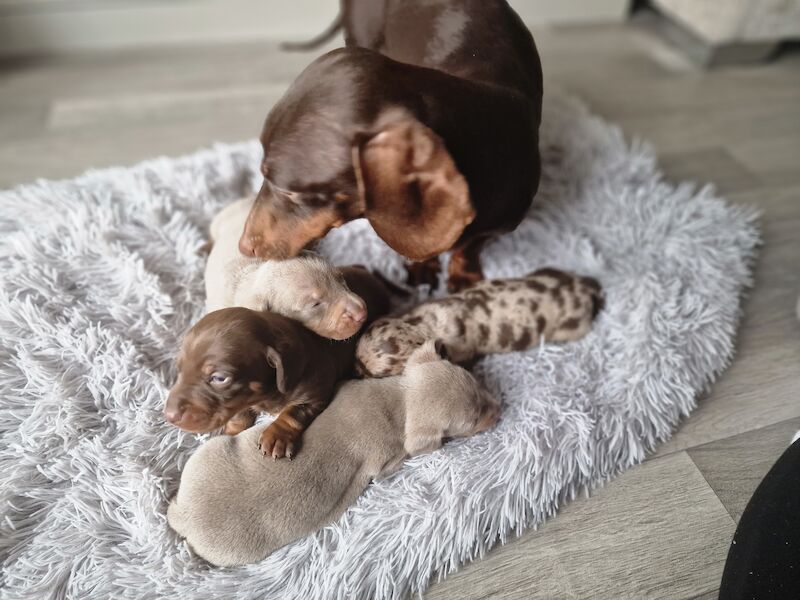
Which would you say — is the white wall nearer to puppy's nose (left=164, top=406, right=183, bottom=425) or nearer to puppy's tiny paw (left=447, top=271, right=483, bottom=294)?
puppy's tiny paw (left=447, top=271, right=483, bottom=294)

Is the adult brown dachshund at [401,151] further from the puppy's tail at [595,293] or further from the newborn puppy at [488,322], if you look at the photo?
the puppy's tail at [595,293]

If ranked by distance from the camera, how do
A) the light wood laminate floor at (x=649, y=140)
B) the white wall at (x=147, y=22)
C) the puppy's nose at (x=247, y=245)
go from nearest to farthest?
the light wood laminate floor at (x=649, y=140) < the puppy's nose at (x=247, y=245) < the white wall at (x=147, y=22)

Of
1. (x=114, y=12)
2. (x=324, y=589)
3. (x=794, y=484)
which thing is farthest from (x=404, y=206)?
(x=114, y=12)

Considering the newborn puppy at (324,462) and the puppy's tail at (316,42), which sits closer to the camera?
the newborn puppy at (324,462)

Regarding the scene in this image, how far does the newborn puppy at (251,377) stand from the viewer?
47.9 inches

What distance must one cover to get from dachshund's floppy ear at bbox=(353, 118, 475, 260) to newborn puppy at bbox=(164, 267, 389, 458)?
0.31 metres

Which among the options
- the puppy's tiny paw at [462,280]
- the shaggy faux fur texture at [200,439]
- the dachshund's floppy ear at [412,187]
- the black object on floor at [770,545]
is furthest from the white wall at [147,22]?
the black object on floor at [770,545]

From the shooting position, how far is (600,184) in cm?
216

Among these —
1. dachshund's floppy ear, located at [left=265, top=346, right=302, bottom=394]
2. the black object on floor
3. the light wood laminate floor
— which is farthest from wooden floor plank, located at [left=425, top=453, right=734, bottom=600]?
dachshund's floppy ear, located at [left=265, top=346, right=302, bottom=394]

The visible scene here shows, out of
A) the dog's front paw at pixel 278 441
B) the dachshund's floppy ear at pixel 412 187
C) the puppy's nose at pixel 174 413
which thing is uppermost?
the dachshund's floppy ear at pixel 412 187

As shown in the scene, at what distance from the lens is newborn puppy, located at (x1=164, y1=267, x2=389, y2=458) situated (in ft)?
4.00

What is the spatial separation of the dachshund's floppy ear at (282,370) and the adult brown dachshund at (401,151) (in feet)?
0.96

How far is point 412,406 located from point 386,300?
0.43m

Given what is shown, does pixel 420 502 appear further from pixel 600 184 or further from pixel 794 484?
pixel 600 184
